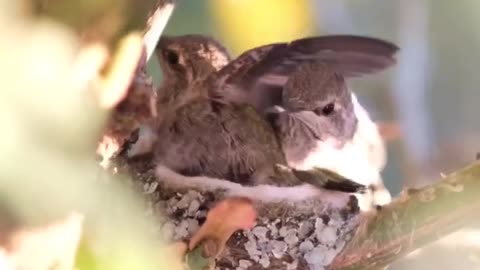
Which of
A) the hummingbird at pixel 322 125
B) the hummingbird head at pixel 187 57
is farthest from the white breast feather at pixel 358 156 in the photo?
the hummingbird head at pixel 187 57

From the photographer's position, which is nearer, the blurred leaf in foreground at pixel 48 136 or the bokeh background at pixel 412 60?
the blurred leaf in foreground at pixel 48 136

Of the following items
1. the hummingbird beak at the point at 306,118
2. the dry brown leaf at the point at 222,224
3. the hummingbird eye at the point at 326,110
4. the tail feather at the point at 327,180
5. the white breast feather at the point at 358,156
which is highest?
the hummingbird eye at the point at 326,110

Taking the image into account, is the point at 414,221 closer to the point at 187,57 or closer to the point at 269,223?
the point at 269,223

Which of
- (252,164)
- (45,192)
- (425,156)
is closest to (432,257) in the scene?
(425,156)

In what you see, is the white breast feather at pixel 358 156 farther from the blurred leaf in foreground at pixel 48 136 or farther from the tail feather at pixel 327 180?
the blurred leaf in foreground at pixel 48 136

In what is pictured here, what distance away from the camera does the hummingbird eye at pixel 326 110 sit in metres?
0.69

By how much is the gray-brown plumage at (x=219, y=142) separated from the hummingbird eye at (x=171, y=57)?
1.1 inches

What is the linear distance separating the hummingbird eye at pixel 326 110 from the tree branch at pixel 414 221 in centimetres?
10

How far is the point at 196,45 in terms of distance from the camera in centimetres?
73

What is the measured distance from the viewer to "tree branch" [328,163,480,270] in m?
0.70

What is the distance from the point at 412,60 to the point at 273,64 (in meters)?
0.13

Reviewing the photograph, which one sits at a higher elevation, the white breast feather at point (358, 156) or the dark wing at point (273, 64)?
the dark wing at point (273, 64)

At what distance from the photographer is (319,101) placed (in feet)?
2.27

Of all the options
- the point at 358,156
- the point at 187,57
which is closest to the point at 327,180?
the point at 358,156
